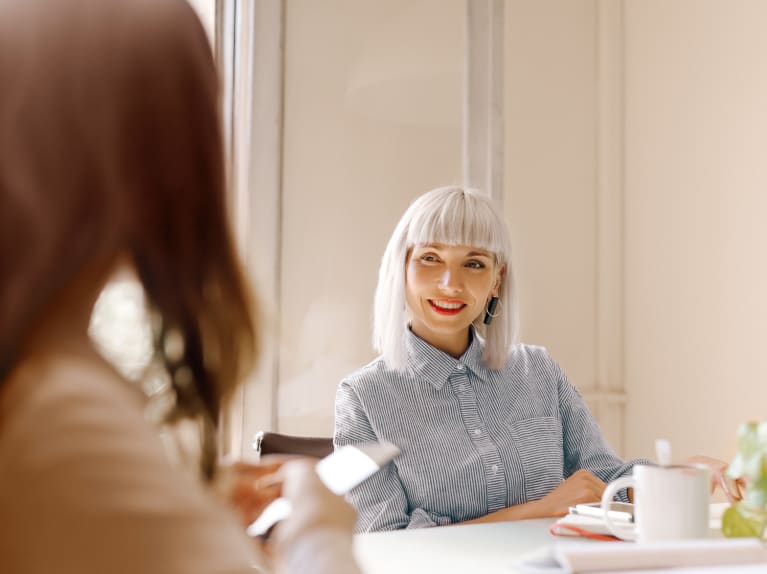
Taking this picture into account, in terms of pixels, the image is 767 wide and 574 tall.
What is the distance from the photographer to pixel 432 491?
191 cm

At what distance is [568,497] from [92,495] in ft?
4.83

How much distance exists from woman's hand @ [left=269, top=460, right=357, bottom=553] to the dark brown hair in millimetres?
181

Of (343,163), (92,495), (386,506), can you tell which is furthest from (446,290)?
(92,495)

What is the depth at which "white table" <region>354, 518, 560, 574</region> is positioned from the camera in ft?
4.17

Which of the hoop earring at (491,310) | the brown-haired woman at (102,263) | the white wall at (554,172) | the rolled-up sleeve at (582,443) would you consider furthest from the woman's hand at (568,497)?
the white wall at (554,172)

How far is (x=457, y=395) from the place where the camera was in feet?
6.85

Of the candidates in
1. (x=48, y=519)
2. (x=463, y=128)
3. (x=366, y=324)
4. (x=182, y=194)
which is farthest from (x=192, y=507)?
(x=463, y=128)

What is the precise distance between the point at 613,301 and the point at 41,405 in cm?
342

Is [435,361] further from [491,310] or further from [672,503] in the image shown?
[672,503]

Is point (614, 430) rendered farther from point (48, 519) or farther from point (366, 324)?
point (48, 519)

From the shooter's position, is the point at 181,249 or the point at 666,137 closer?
the point at 181,249

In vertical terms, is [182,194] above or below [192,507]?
above

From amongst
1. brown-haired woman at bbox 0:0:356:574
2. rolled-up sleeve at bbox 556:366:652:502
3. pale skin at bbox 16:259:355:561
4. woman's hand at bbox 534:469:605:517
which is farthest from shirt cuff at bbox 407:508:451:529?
brown-haired woman at bbox 0:0:356:574

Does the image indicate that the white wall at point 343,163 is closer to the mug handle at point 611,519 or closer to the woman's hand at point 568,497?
the woman's hand at point 568,497
